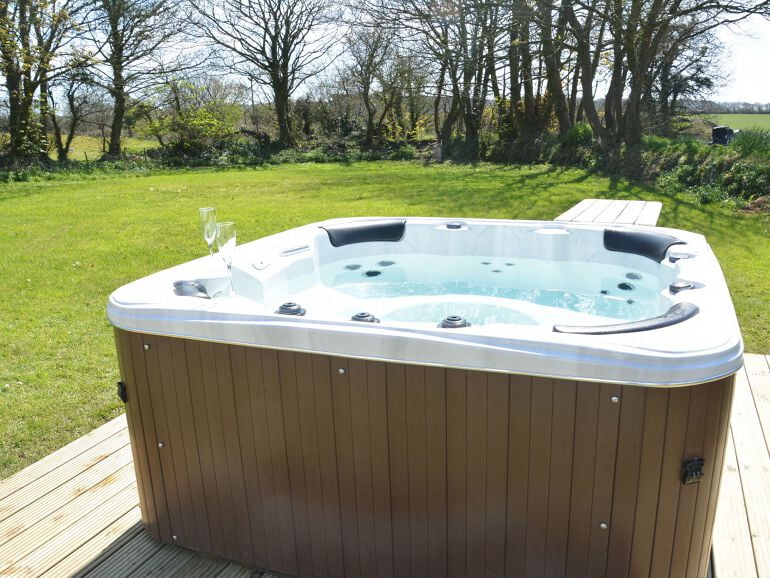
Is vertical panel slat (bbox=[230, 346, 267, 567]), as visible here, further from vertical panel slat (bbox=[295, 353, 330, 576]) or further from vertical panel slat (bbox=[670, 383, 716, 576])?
vertical panel slat (bbox=[670, 383, 716, 576])

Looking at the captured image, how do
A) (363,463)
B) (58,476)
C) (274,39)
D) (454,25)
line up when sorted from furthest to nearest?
(274,39), (454,25), (58,476), (363,463)

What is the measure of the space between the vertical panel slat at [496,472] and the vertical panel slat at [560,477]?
9cm

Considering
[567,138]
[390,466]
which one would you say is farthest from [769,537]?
[567,138]

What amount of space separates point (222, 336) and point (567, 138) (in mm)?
9289

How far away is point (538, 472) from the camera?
1.20 m

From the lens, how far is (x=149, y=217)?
20.3 feet

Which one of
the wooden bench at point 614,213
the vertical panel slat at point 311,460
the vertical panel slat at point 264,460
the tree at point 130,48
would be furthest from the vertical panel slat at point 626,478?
the tree at point 130,48

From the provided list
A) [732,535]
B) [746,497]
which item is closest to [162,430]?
[732,535]

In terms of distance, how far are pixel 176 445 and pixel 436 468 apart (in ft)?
2.26

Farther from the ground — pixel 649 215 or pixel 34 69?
pixel 34 69

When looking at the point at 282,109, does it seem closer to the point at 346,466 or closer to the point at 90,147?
the point at 90,147

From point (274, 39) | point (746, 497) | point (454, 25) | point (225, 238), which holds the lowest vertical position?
A: point (746, 497)

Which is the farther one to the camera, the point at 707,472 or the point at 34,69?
the point at 34,69

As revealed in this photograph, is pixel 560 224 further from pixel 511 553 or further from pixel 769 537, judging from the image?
pixel 511 553
